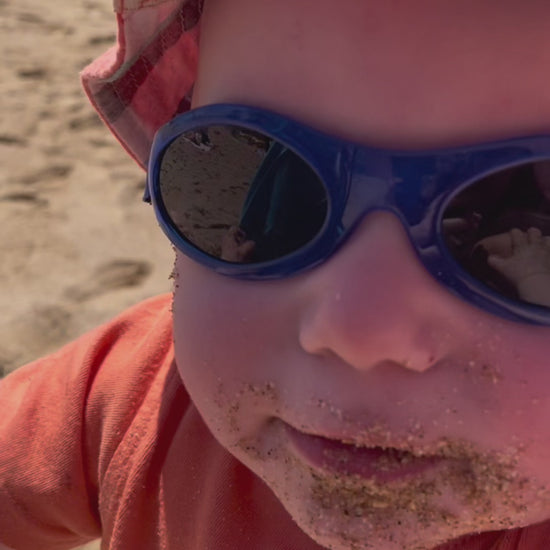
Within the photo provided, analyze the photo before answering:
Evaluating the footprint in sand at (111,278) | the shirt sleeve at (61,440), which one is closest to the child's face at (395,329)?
the shirt sleeve at (61,440)

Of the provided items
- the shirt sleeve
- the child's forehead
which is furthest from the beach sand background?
the child's forehead

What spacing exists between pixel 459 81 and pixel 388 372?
28 centimetres

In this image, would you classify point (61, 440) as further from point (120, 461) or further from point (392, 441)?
point (392, 441)

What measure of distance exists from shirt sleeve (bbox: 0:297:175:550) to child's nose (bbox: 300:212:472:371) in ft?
1.87

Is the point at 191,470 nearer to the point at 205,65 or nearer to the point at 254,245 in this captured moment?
the point at 254,245

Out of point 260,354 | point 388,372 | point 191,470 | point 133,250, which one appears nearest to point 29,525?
point 191,470

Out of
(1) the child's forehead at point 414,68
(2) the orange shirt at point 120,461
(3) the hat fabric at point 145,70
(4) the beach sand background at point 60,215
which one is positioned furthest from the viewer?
(4) the beach sand background at point 60,215

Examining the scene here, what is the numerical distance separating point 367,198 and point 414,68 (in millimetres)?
126

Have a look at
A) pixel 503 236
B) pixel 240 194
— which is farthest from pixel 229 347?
pixel 503 236

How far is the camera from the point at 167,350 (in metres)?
1.26

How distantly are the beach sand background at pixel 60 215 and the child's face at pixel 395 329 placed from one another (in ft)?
5.18

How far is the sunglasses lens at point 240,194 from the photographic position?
2.60 feet

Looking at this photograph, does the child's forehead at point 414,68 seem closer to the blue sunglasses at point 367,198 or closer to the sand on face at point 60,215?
the blue sunglasses at point 367,198

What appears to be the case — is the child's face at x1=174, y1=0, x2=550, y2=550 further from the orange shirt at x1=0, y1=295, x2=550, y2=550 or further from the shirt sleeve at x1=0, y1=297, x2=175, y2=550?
the shirt sleeve at x1=0, y1=297, x2=175, y2=550
